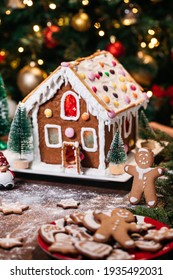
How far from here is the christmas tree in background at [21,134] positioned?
2.81m

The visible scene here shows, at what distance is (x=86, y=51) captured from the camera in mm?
4164

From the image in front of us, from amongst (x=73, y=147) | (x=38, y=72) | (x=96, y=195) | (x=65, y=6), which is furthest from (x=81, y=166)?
(x=65, y=6)

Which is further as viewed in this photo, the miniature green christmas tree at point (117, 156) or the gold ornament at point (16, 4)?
the gold ornament at point (16, 4)

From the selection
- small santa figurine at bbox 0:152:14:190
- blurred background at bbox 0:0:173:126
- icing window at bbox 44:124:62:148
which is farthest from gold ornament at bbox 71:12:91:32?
small santa figurine at bbox 0:152:14:190

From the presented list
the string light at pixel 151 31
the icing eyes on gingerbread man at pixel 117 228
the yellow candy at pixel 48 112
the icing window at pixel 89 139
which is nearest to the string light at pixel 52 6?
the string light at pixel 151 31

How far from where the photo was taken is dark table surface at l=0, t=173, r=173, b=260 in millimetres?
2018

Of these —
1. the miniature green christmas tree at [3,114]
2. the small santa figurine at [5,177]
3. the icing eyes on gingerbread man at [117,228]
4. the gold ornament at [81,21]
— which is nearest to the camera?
the icing eyes on gingerbread man at [117,228]

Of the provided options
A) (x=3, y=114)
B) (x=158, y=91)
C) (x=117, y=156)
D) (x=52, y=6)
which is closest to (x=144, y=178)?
(x=117, y=156)

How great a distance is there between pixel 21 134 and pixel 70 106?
0.96 ft

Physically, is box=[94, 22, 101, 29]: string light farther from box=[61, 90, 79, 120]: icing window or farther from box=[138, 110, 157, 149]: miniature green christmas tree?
box=[61, 90, 79, 120]: icing window

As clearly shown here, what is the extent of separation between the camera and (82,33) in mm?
4141

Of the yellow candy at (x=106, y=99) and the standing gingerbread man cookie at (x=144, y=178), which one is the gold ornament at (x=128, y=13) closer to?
the yellow candy at (x=106, y=99)

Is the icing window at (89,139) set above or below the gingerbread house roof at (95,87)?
below

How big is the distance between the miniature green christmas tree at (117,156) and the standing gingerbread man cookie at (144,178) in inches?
8.4
